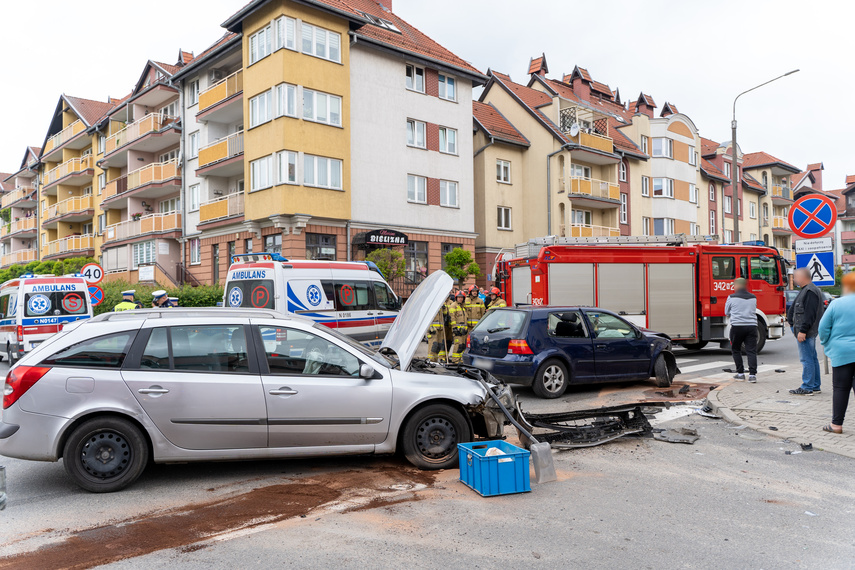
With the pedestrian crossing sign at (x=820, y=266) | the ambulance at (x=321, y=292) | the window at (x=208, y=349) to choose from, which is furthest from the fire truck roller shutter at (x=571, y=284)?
the window at (x=208, y=349)

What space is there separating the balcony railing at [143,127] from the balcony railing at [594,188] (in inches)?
811

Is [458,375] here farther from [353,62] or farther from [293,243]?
[353,62]

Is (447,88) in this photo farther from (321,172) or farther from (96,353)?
(96,353)

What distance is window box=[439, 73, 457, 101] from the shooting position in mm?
28539

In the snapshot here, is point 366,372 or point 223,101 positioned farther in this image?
point 223,101

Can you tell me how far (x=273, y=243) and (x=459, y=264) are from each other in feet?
24.4

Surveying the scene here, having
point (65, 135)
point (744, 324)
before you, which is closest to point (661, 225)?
point (744, 324)

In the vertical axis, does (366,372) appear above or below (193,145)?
below

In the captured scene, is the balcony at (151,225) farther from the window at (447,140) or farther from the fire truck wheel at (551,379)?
the fire truck wheel at (551,379)

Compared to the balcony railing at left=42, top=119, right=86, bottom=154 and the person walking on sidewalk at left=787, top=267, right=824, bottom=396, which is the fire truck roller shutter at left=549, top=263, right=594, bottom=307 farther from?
the balcony railing at left=42, top=119, right=86, bottom=154

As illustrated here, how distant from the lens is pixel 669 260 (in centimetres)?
1491

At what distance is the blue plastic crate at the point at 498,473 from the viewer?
5078mm

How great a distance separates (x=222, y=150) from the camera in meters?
26.3

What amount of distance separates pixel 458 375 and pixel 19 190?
62.5 m
